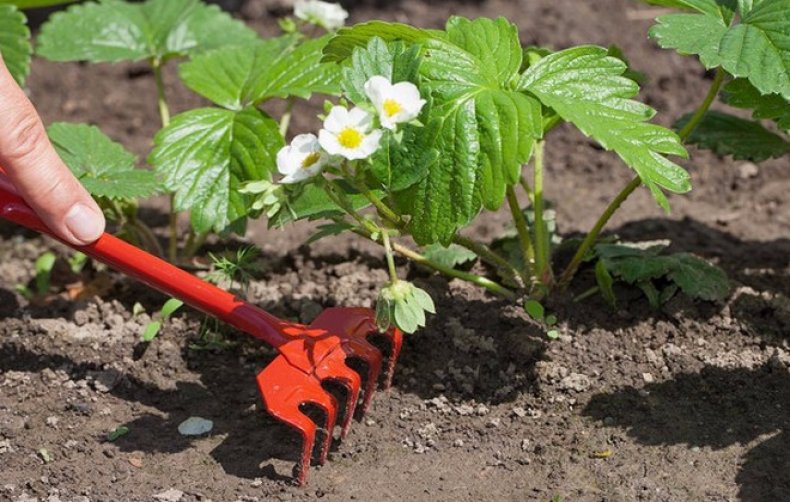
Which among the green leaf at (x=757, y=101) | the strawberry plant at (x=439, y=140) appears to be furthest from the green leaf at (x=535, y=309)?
the green leaf at (x=757, y=101)

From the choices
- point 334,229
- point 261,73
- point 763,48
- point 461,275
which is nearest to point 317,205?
point 334,229

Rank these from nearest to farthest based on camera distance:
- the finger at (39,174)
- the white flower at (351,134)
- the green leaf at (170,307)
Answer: the white flower at (351,134)
the finger at (39,174)
the green leaf at (170,307)

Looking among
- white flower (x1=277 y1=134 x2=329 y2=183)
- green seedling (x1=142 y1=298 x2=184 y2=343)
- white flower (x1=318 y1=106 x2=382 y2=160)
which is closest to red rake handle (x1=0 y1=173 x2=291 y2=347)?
green seedling (x1=142 y1=298 x2=184 y2=343)

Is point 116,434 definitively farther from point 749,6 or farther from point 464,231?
point 749,6

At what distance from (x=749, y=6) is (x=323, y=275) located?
1.12 meters

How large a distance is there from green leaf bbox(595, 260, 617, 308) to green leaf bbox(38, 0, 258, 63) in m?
1.14

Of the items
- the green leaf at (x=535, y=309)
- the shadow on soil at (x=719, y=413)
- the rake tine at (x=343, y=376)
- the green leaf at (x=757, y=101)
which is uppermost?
the green leaf at (x=757, y=101)

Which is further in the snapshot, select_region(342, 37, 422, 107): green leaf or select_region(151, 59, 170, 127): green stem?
select_region(151, 59, 170, 127): green stem

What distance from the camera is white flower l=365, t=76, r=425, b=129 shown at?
1.98 metres

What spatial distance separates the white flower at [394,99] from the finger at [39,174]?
60cm

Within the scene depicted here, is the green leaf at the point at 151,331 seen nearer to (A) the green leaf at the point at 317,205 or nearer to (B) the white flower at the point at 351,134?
(A) the green leaf at the point at 317,205

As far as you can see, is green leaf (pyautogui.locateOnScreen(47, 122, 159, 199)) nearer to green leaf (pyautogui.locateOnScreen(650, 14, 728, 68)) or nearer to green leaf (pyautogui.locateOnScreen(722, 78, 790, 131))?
green leaf (pyautogui.locateOnScreen(650, 14, 728, 68))

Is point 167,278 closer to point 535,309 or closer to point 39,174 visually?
point 39,174

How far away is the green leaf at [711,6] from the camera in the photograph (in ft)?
7.60
